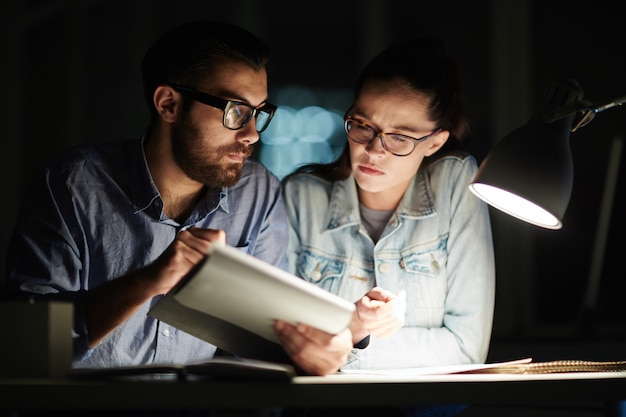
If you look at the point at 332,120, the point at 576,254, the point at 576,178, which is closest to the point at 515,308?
the point at 576,254

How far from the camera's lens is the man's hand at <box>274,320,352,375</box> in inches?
46.7

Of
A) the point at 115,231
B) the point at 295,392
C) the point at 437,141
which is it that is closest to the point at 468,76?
the point at 437,141

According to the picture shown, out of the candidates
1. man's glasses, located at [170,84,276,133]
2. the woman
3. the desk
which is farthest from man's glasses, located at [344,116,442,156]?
the desk

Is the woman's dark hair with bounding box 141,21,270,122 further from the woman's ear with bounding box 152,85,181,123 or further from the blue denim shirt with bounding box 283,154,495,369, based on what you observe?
the blue denim shirt with bounding box 283,154,495,369

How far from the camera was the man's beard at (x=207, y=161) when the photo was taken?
1812 mm

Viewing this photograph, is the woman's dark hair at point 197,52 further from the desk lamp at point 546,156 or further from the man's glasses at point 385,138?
the desk lamp at point 546,156

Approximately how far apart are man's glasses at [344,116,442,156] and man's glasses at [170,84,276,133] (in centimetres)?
22

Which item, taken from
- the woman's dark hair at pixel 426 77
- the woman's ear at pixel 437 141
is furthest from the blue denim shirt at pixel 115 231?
the woman's ear at pixel 437 141

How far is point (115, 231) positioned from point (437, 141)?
86cm

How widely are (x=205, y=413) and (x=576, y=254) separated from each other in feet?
10.3

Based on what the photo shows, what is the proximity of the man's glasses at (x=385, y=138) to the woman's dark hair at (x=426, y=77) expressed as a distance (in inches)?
4.3

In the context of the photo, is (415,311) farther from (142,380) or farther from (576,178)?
(576,178)

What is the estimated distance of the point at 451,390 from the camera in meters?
1.03

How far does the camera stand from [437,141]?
6.37ft
